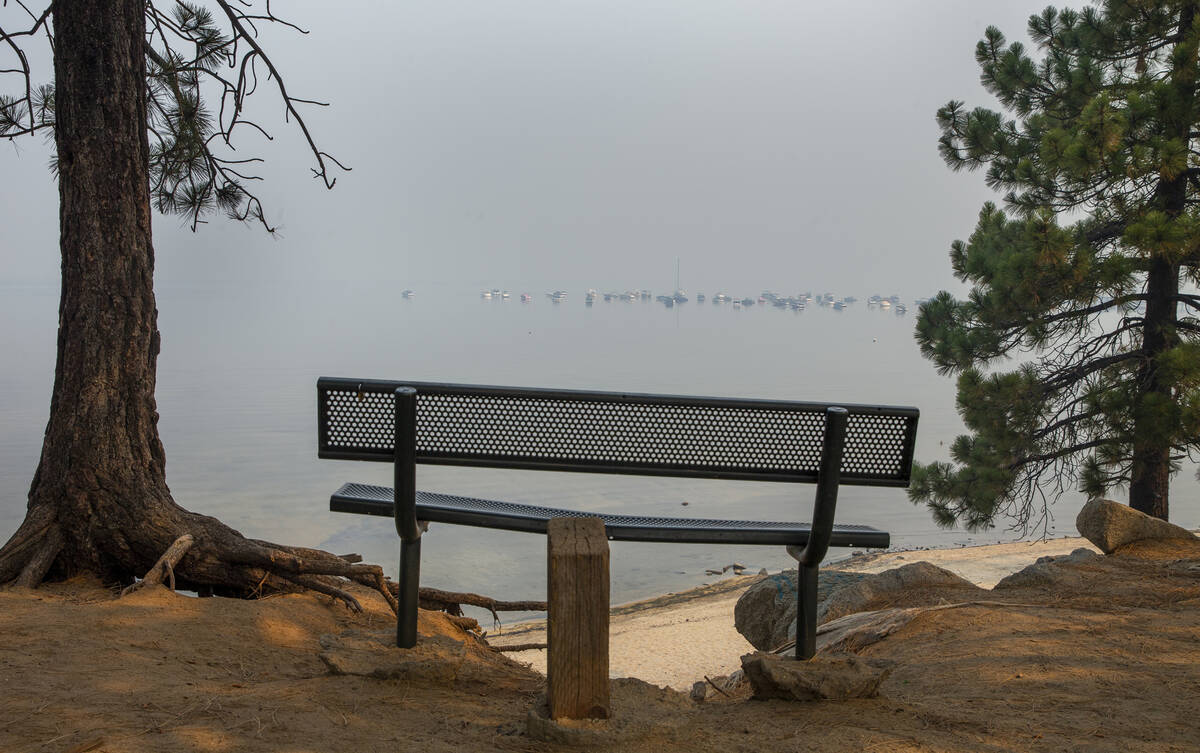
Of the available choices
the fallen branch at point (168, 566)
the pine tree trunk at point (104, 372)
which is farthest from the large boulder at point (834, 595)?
the fallen branch at point (168, 566)

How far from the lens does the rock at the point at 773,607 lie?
213 inches

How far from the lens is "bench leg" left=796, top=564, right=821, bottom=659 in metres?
2.97

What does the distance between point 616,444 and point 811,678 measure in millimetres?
968

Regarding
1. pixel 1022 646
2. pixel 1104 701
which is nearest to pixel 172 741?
pixel 1104 701

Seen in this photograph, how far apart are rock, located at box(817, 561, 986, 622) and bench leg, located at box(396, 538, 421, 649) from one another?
3.00 metres

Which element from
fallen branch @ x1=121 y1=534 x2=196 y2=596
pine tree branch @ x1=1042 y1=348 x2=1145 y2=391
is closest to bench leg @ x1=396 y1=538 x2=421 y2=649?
fallen branch @ x1=121 y1=534 x2=196 y2=596

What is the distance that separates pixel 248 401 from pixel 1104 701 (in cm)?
2513

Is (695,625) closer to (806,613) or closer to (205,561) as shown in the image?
(205,561)

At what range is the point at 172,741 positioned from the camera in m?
2.24

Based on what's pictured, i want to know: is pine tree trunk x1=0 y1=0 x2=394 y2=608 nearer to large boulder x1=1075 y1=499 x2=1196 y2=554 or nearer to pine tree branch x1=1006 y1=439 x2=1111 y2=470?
large boulder x1=1075 y1=499 x2=1196 y2=554

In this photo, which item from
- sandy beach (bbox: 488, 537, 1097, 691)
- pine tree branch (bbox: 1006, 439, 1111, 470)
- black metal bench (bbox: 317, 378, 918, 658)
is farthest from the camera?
pine tree branch (bbox: 1006, 439, 1111, 470)

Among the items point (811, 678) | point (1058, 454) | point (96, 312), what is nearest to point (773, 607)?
point (811, 678)

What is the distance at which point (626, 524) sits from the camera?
111 inches

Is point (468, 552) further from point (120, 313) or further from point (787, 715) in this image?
point (787, 715)
